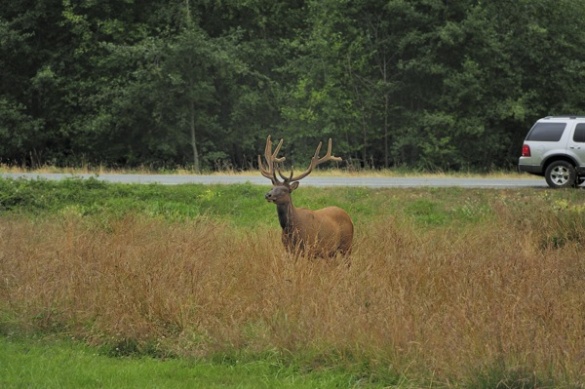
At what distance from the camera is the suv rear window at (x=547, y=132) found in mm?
23438

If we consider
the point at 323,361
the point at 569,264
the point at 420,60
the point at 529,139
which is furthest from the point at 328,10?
the point at 323,361

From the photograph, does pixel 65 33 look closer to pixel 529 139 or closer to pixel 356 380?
pixel 529 139

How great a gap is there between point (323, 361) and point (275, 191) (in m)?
4.13

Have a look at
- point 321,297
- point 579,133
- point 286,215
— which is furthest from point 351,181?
point 321,297

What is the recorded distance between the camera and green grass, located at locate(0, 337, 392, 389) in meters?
8.05

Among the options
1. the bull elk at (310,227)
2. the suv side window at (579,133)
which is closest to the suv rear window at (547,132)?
the suv side window at (579,133)

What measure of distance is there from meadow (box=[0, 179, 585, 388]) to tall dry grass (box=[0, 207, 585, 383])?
0.02 metres

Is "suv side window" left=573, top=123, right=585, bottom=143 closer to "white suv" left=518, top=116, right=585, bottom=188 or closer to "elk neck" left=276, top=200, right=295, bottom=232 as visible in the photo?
"white suv" left=518, top=116, right=585, bottom=188

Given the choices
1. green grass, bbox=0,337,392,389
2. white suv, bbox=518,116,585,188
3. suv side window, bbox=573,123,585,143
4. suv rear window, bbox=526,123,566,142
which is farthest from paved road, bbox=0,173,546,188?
green grass, bbox=0,337,392,389

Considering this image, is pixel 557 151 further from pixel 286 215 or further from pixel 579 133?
pixel 286 215

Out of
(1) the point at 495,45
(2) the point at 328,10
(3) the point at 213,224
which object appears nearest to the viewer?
(3) the point at 213,224

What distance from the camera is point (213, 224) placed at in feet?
47.4

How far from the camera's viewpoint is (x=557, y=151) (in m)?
23.2

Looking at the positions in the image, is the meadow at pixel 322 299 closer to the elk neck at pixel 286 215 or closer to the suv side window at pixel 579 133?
the elk neck at pixel 286 215
